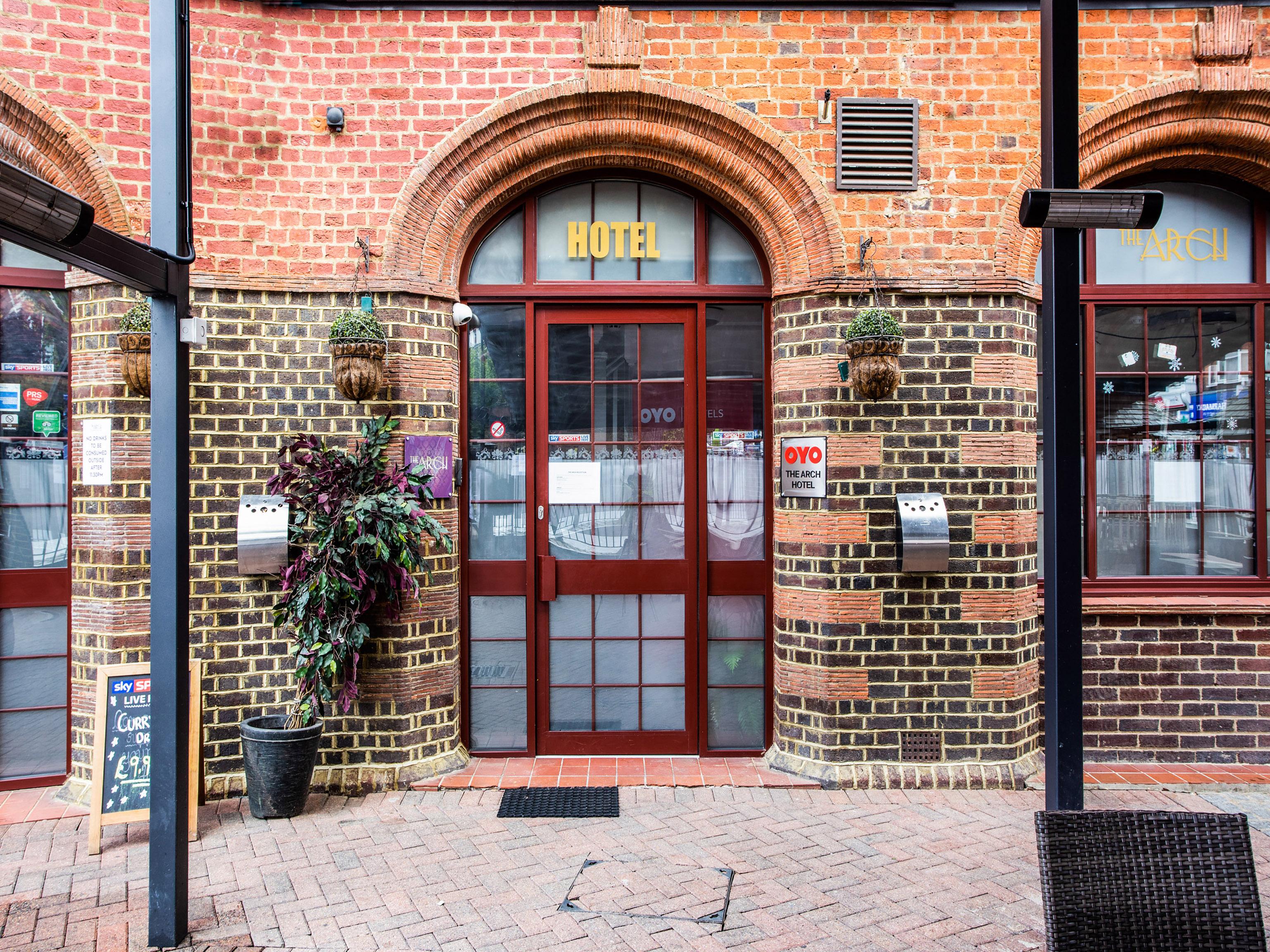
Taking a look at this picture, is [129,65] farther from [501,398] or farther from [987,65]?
[987,65]

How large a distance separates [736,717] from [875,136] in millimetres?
3592

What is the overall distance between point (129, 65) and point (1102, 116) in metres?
5.48

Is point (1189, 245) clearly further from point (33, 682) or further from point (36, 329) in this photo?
point (33, 682)

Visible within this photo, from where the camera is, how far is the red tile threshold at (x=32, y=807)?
4.30 meters

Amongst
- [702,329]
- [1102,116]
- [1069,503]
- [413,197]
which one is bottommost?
[1069,503]

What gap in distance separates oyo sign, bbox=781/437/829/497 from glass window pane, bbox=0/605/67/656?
4309 mm

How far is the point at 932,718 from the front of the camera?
15.4ft

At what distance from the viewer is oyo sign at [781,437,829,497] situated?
15.5 ft

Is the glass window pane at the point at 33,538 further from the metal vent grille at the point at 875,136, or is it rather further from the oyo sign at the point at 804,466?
the metal vent grille at the point at 875,136

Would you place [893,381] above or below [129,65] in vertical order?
below

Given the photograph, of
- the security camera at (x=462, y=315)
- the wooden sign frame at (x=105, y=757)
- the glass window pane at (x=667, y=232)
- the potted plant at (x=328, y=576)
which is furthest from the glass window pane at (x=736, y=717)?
→ the wooden sign frame at (x=105, y=757)

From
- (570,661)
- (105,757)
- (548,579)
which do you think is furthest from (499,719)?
(105,757)

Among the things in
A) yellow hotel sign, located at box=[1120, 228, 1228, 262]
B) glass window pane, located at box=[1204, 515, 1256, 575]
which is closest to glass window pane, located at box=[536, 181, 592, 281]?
yellow hotel sign, located at box=[1120, 228, 1228, 262]

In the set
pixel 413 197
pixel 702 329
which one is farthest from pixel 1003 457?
pixel 413 197
